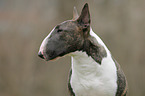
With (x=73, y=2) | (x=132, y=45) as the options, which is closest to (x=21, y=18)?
(x=73, y=2)

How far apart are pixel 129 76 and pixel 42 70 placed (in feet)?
3.12

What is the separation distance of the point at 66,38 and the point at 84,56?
14 cm

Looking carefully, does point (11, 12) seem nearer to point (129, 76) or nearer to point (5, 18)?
point (5, 18)

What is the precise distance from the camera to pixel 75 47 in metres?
1.02

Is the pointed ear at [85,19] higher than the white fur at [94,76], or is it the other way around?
the pointed ear at [85,19]

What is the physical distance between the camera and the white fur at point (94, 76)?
110 centimetres

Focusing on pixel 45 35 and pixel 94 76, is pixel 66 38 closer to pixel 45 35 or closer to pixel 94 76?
pixel 94 76

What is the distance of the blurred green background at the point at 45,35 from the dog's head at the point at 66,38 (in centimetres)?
149

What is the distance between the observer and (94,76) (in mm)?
1114

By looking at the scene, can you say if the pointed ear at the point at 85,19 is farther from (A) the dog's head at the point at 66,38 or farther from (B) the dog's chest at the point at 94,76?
(B) the dog's chest at the point at 94,76

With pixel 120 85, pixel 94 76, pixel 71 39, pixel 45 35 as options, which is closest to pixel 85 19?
pixel 71 39

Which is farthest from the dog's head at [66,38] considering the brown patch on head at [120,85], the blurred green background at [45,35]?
the blurred green background at [45,35]

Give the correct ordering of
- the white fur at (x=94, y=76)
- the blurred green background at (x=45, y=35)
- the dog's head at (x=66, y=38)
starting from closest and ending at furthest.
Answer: the dog's head at (x=66, y=38) → the white fur at (x=94, y=76) → the blurred green background at (x=45, y=35)

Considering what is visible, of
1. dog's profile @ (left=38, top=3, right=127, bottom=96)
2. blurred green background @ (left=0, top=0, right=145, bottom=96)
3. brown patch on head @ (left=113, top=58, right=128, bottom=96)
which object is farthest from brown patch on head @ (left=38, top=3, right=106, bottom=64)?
blurred green background @ (left=0, top=0, right=145, bottom=96)
